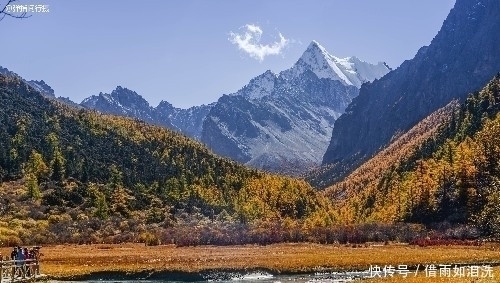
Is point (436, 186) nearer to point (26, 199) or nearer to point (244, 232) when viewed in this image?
point (244, 232)

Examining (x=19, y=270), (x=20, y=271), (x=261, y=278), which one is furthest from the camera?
(x=261, y=278)

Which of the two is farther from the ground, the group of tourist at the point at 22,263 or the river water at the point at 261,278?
the group of tourist at the point at 22,263

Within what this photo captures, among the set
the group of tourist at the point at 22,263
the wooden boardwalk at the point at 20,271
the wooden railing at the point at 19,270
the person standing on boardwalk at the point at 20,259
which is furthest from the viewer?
the person standing on boardwalk at the point at 20,259

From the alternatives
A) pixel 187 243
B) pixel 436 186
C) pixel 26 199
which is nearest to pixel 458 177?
pixel 436 186

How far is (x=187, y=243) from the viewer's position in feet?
496

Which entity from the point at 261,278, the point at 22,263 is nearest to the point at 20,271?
the point at 22,263

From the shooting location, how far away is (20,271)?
188 ft

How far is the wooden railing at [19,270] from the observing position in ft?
173

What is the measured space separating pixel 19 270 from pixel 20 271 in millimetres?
1038

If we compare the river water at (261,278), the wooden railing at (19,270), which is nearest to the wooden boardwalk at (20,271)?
the wooden railing at (19,270)

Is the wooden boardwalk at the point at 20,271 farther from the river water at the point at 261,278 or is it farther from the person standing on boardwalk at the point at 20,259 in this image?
the river water at the point at 261,278

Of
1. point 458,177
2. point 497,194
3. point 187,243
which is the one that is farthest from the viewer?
point 458,177

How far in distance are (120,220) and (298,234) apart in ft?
212

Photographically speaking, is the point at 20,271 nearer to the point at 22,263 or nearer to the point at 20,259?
the point at 22,263
